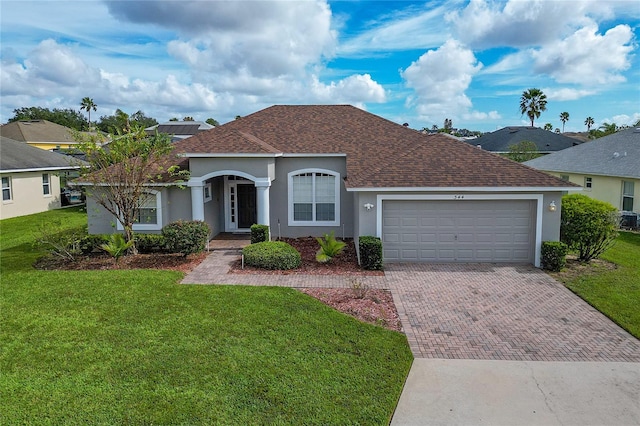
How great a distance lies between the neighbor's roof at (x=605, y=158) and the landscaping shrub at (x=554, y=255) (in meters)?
11.1

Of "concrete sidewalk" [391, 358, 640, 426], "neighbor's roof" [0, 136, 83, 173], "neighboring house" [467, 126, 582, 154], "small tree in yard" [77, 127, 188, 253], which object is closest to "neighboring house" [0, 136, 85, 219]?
"neighbor's roof" [0, 136, 83, 173]

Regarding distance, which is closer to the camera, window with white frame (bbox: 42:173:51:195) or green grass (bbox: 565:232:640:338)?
green grass (bbox: 565:232:640:338)

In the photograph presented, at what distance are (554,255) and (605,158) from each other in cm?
1525

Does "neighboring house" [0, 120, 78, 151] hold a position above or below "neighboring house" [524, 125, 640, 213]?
above

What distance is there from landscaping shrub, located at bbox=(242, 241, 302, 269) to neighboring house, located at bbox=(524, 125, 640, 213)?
57.0ft

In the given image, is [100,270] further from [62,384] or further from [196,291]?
[62,384]

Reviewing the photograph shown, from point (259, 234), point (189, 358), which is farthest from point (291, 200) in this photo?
point (189, 358)

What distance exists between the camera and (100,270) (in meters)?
13.3

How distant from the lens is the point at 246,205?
19.8m

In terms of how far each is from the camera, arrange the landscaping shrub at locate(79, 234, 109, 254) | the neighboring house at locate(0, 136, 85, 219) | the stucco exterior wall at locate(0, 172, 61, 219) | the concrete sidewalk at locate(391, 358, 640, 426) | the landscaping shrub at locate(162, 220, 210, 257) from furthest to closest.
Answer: the stucco exterior wall at locate(0, 172, 61, 219) < the neighboring house at locate(0, 136, 85, 219) < the landscaping shrub at locate(79, 234, 109, 254) < the landscaping shrub at locate(162, 220, 210, 257) < the concrete sidewalk at locate(391, 358, 640, 426)

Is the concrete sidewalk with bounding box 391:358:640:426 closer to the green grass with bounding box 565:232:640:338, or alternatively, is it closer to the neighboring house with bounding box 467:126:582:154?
the green grass with bounding box 565:232:640:338

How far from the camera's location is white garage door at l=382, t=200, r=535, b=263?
46.5 ft

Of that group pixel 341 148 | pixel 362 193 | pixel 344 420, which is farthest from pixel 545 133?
pixel 344 420

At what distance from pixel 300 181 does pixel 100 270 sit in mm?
8141
